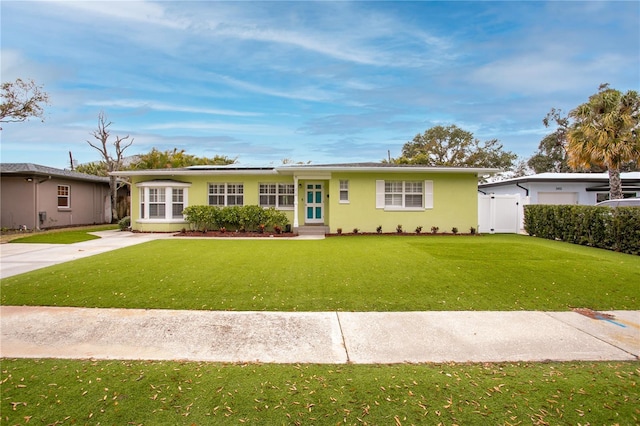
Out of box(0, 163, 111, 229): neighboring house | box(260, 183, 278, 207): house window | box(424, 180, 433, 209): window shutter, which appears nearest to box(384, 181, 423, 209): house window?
box(424, 180, 433, 209): window shutter

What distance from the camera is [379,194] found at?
15.9 meters

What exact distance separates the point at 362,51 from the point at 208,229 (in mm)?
10911

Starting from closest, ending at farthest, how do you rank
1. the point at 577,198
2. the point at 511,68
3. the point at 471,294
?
the point at 471,294 → the point at 511,68 → the point at 577,198

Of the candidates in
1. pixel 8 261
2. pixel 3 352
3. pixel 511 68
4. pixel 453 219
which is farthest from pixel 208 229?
pixel 511 68

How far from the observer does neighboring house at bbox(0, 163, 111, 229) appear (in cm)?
1725

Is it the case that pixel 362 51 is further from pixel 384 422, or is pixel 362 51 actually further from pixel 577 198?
pixel 577 198

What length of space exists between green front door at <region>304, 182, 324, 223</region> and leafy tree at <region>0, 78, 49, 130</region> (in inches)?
612

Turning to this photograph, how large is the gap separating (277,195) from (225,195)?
106 inches

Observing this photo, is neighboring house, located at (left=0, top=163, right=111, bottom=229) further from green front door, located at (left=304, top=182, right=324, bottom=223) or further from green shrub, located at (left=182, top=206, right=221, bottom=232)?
green front door, located at (left=304, top=182, right=324, bottom=223)

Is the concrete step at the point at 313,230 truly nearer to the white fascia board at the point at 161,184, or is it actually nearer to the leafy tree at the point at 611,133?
the white fascia board at the point at 161,184

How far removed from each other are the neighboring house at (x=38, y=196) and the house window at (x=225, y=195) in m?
8.48

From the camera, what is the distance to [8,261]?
9.20 m

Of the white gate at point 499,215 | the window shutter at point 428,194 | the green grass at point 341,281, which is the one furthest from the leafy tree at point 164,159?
the white gate at point 499,215

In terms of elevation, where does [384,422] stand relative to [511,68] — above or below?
below
